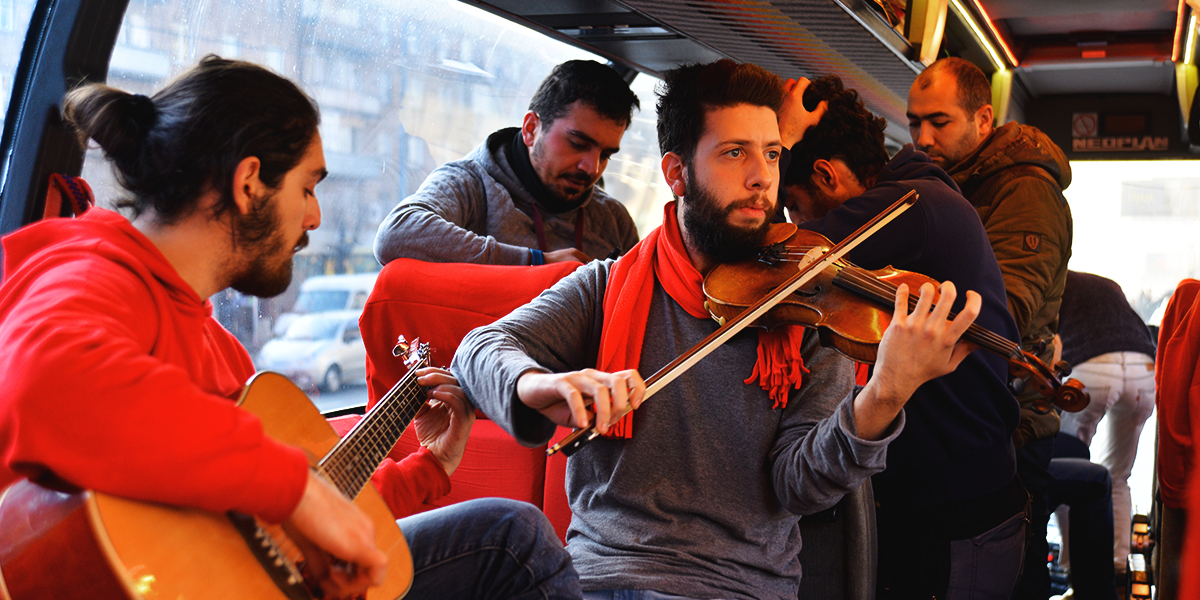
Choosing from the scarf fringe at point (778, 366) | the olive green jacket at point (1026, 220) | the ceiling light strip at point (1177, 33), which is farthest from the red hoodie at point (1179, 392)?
the ceiling light strip at point (1177, 33)

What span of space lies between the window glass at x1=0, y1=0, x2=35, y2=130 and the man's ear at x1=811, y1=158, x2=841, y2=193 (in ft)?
6.78

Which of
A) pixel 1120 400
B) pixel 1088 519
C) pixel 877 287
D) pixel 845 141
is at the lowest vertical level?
pixel 1088 519

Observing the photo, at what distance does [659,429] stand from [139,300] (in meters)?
1.05

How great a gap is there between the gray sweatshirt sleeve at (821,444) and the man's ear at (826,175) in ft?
2.69

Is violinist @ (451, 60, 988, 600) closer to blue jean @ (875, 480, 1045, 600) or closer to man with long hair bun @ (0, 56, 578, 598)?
man with long hair bun @ (0, 56, 578, 598)

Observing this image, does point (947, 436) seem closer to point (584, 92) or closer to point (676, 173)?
point (676, 173)

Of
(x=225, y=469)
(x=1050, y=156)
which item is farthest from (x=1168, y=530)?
(x=225, y=469)

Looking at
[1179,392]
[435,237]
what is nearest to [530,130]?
[435,237]

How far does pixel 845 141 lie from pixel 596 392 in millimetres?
1568

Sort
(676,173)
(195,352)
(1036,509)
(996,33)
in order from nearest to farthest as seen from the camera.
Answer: (195,352) < (676,173) < (1036,509) < (996,33)

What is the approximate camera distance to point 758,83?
1.99m

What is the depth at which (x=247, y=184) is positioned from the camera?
1354 millimetres

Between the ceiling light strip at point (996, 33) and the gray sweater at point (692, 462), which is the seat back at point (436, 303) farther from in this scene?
the ceiling light strip at point (996, 33)

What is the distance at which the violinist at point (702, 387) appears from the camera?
62.4 inches
